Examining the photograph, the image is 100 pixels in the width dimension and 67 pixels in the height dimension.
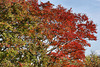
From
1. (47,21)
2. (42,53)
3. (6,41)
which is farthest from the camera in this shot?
(47,21)

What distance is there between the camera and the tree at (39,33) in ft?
37.7

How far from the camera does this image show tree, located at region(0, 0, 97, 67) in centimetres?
1150

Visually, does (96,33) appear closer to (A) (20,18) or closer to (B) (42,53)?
(B) (42,53)

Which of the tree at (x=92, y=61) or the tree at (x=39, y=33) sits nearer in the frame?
the tree at (x=39, y=33)

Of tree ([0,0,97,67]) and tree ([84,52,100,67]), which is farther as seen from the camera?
tree ([84,52,100,67])

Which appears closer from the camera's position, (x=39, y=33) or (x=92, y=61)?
(x=39, y=33)

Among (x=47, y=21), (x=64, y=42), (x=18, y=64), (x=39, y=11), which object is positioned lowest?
(x=18, y=64)

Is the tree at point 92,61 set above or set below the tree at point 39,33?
below

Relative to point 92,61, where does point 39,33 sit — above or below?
above

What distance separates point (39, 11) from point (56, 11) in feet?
7.32

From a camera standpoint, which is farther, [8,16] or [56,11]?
[56,11]

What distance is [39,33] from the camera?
1284 centimetres

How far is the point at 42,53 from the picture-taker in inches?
505

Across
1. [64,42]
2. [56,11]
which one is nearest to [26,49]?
[64,42]
